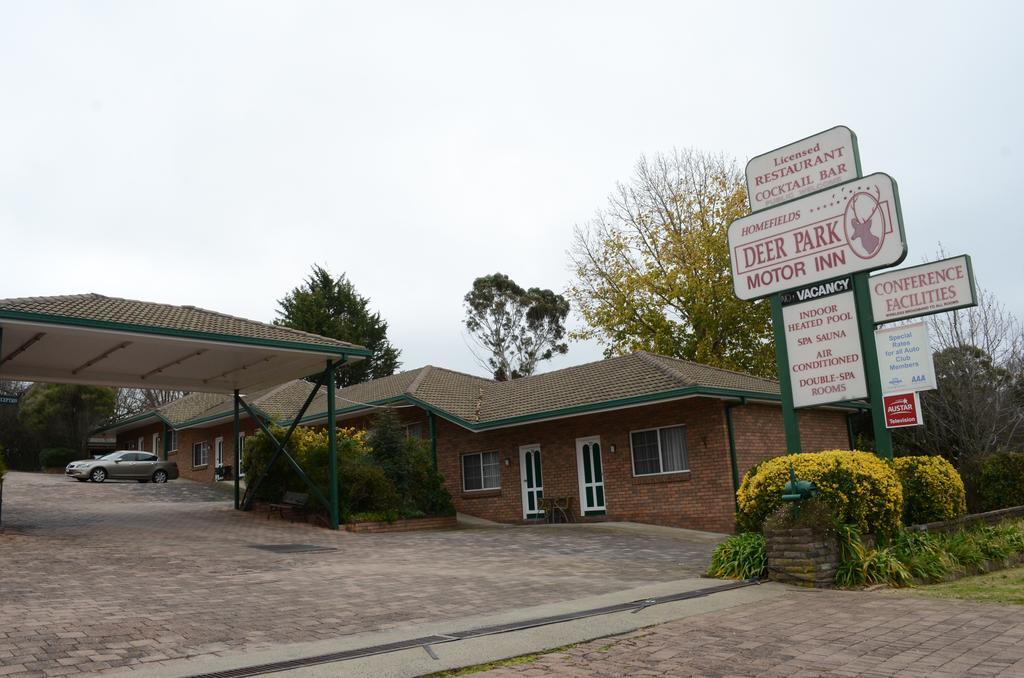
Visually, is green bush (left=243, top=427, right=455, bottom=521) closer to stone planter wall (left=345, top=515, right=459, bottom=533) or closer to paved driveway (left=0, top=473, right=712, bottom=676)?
stone planter wall (left=345, top=515, right=459, bottom=533)

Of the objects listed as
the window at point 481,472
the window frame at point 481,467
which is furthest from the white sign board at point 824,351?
the window at point 481,472

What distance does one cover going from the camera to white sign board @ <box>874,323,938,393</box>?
1284 cm

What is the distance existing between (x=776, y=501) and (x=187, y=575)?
7.64m

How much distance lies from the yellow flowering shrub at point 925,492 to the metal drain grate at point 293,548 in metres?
9.39

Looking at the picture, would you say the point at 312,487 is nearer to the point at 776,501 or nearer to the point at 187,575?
the point at 187,575

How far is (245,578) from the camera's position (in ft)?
34.4

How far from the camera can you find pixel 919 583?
10109 mm

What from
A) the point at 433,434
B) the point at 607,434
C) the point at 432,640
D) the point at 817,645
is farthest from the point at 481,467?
the point at 817,645

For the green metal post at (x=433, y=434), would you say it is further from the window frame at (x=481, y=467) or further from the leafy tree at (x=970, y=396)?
the leafy tree at (x=970, y=396)

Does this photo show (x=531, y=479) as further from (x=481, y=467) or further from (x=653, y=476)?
(x=653, y=476)

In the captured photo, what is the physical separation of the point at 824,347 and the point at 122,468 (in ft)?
96.3

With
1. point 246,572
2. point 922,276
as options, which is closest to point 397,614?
point 246,572

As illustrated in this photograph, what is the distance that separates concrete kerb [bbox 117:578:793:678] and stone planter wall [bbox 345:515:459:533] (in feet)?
32.8

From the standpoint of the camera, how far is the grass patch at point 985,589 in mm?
8648
